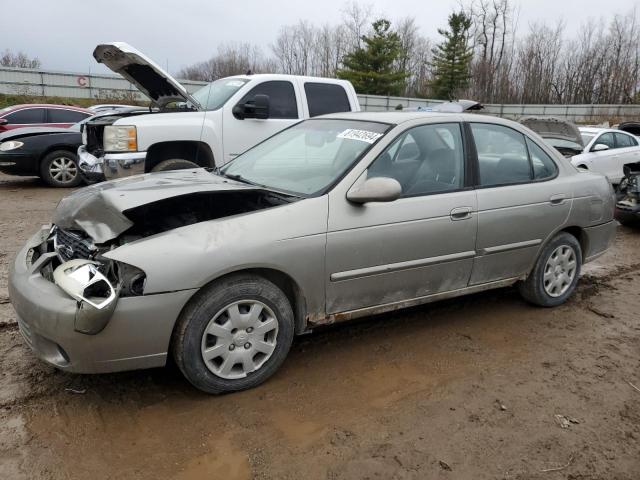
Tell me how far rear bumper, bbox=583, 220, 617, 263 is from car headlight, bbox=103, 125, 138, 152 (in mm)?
5047

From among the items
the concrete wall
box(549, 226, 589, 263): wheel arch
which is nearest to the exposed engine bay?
box(549, 226, 589, 263): wheel arch

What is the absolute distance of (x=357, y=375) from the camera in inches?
130

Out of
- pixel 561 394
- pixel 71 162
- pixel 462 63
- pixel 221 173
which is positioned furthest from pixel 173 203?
pixel 462 63

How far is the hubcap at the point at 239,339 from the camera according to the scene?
2883mm

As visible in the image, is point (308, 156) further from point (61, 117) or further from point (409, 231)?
point (61, 117)

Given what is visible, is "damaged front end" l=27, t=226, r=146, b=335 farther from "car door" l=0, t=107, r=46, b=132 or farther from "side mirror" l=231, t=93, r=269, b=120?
"car door" l=0, t=107, r=46, b=132

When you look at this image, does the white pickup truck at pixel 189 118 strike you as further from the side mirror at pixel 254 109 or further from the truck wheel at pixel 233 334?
the truck wheel at pixel 233 334

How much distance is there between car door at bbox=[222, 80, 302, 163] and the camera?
6801mm

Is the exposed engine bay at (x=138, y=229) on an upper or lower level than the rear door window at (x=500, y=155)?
lower

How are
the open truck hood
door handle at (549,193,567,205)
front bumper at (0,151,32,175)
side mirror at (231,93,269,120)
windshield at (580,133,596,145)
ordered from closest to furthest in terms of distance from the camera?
door handle at (549,193,567,205)
the open truck hood
side mirror at (231,93,269,120)
front bumper at (0,151,32,175)
windshield at (580,133,596,145)

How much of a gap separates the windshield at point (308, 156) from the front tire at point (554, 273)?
6.11ft

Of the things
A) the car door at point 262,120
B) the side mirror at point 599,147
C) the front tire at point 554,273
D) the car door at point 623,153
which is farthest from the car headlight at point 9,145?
the car door at point 623,153

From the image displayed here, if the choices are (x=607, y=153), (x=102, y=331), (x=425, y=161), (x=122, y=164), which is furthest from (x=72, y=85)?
(x=102, y=331)

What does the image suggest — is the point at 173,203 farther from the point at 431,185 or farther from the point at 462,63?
the point at 462,63
